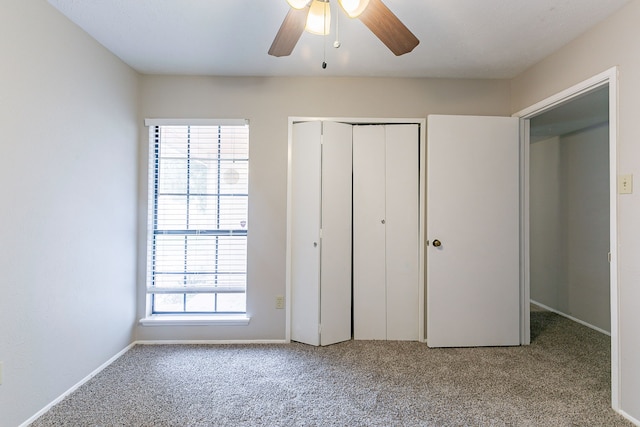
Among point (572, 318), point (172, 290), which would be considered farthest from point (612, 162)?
point (172, 290)

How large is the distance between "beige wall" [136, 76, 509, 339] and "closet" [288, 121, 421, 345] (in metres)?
0.13

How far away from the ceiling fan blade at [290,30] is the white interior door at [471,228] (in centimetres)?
146

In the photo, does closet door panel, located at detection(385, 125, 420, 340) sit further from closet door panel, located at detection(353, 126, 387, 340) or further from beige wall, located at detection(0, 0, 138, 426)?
beige wall, located at detection(0, 0, 138, 426)

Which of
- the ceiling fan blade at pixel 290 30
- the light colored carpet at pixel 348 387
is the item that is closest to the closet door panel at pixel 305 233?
the light colored carpet at pixel 348 387

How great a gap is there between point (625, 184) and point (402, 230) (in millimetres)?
1431

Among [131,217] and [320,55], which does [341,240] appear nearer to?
[320,55]

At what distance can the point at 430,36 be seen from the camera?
200 centimetres

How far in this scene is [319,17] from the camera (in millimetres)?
1421

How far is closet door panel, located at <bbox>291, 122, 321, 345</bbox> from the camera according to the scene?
8.26 ft

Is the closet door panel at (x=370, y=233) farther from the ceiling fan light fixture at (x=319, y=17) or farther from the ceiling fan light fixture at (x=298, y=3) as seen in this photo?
the ceiling fan light fixture at (x=298, y=3)

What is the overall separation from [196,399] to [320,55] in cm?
258

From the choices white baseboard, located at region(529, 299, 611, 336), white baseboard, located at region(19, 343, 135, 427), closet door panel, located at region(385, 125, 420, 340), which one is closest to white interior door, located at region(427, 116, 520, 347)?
closet door panel, located at region(385, 125, 420, 340)

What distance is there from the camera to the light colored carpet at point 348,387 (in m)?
1.65

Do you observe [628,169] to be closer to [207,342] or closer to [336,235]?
[336,235]
